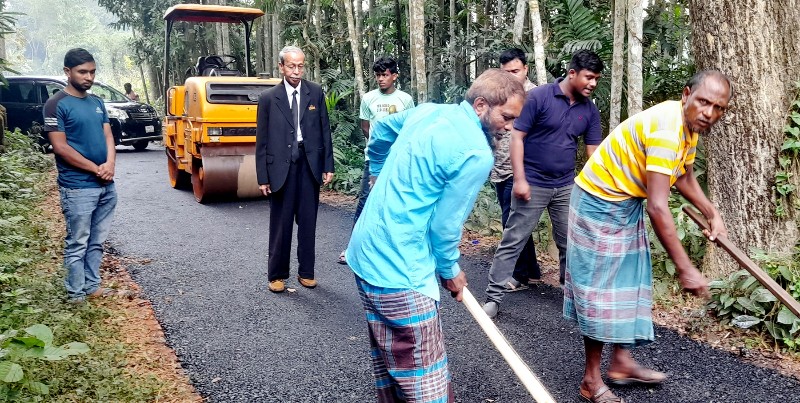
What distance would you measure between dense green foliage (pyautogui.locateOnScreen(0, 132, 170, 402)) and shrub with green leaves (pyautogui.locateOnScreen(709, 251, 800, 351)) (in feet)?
12.2

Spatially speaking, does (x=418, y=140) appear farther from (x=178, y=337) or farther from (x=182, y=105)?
(x=182, y=105)

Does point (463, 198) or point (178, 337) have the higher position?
point (463, 198)

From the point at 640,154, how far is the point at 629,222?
38 centimetres

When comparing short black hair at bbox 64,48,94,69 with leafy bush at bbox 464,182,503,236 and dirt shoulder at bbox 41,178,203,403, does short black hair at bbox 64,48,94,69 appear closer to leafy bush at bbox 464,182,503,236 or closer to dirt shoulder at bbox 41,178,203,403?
dirt shoulder at bbox 41,178,203,403

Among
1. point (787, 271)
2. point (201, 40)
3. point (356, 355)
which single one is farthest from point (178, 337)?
point (201, 40)

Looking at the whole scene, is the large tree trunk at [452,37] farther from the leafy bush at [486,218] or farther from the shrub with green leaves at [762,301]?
the shrub with green leaves at [762,301]

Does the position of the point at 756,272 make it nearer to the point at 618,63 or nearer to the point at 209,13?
the point at 618,63

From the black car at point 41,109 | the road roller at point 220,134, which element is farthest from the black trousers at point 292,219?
the black car at point 41,109

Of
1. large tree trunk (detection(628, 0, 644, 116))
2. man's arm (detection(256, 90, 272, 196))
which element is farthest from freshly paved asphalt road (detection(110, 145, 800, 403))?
large tree trunk (detection(628, 0, 644, 116))

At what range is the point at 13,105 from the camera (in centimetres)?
1484

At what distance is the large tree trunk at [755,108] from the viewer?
14.7 feet

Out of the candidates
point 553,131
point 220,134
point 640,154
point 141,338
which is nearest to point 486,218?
point 553,131

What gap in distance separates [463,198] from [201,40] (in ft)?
65.4

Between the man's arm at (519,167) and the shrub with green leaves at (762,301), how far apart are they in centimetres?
151
